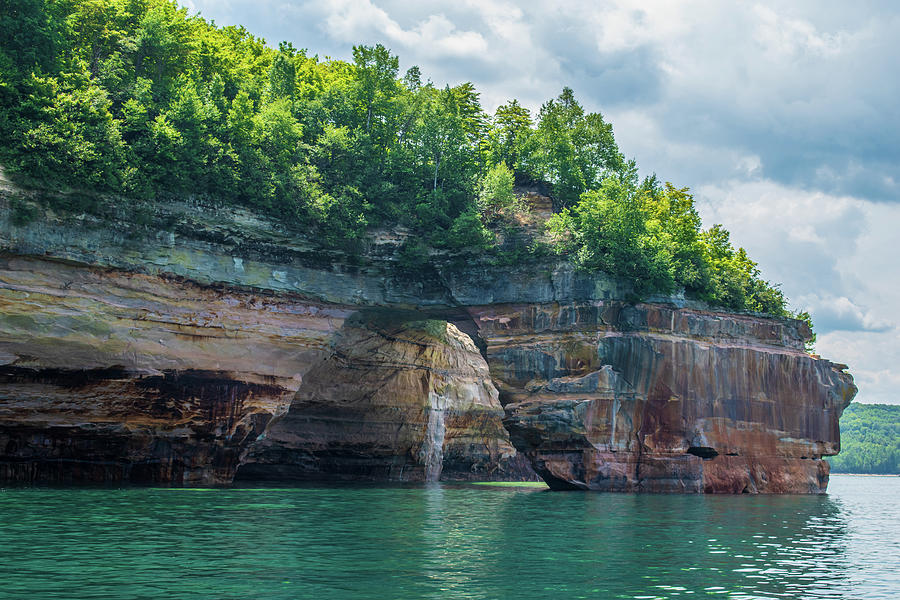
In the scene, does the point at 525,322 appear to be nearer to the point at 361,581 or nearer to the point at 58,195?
the point at 58,195

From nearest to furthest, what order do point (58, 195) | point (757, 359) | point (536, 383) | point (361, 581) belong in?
1. point (361, 581)
2. point (58, 195)
3. point (536, 383)
4. point (757, 359)

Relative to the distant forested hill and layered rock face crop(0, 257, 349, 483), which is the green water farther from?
the distant forested hill

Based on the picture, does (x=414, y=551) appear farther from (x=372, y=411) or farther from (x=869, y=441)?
(x=869, y=441)

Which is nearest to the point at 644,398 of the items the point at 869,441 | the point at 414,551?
the point at 414,551

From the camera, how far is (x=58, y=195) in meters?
30.3

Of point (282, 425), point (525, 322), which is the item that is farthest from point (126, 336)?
point (525, 322)

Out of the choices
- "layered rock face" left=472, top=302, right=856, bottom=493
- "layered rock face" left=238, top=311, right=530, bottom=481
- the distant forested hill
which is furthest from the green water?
the distant forested hill

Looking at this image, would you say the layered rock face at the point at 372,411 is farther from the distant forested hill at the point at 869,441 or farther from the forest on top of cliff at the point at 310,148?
the distant forested hill at the point at 869,441

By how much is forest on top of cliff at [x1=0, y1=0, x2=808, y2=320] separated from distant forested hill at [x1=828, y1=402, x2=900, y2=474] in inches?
5187

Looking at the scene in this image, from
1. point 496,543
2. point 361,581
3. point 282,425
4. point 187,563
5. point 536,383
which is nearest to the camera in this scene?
point 361,581

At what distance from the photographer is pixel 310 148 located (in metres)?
39.6

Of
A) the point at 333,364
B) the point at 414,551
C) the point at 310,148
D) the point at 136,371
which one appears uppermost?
the point at 310,148

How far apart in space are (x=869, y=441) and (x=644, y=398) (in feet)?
541

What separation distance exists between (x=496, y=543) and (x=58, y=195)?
23.0 metres
